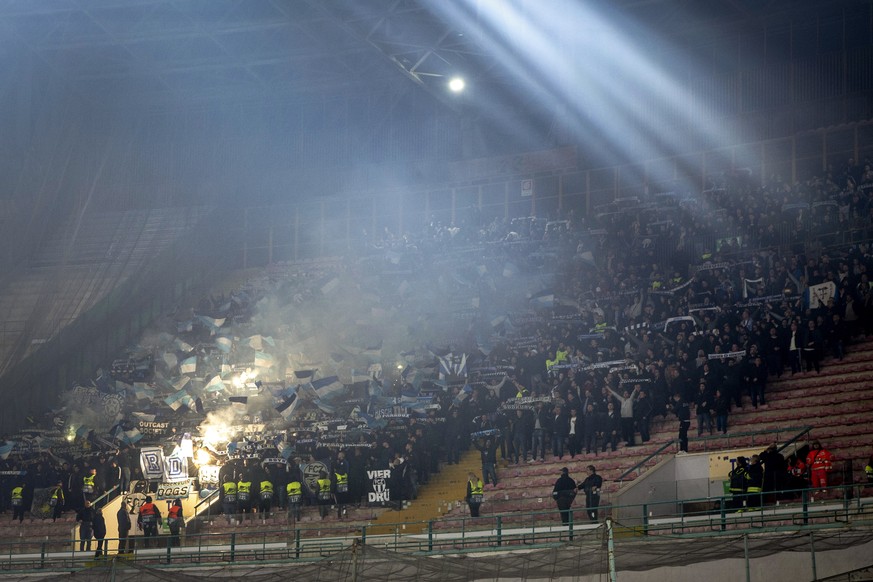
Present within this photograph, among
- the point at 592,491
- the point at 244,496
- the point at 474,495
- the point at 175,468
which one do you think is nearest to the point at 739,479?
the point at 592,491

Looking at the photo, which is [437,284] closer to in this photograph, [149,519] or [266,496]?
[266,496]

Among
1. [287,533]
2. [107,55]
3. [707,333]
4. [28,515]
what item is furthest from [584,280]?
[107,55]

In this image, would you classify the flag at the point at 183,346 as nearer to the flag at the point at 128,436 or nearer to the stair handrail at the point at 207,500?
the flag at the point at 128,436

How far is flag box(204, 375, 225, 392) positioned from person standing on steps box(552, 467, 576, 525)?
14.4m

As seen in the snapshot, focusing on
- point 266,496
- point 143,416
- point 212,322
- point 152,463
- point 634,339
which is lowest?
point 266,496

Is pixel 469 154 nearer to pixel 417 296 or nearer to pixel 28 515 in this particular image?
pixel 417 296

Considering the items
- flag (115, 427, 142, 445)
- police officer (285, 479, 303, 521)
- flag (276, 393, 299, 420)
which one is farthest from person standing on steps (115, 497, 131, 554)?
flag (276, 393, 299, 420)

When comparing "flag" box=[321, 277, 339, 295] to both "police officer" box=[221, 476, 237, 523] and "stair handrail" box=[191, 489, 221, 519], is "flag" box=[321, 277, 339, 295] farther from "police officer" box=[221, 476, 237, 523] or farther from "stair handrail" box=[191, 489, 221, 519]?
"police officer" box=[221, 476, 237, 523]

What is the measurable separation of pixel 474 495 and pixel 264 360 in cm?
1341

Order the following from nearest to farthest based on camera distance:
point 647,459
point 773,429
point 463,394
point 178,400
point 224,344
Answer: point 773,429 → point 647,459 → point 463,394 → point 178,400 → point 224,344

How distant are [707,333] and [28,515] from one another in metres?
17.0

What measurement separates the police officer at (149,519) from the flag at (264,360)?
8921mm

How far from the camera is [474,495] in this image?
23906mm

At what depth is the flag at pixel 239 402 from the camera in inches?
1341
